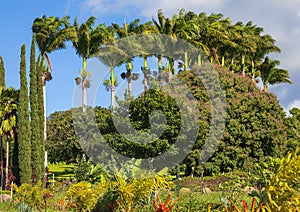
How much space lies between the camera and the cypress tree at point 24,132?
25455 mm

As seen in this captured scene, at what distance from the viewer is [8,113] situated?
87.6ft

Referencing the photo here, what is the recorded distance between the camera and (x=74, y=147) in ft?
113

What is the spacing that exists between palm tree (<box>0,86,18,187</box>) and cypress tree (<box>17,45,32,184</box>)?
23.0 inches

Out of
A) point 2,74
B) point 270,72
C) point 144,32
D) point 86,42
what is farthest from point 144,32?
point 270,72

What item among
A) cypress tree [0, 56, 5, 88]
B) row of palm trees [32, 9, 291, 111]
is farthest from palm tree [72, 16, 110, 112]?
cypress tree [0, 56, 5, 88]

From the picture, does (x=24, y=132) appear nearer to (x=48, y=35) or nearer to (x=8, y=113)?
(x=8, y=113)

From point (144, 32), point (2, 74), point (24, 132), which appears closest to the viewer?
point (24, 132)

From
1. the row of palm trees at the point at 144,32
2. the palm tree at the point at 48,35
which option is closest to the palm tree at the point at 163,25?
the row of palm trees at the point at 144,32

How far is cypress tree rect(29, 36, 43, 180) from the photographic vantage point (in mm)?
26203

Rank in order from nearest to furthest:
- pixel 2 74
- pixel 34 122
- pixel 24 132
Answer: pixel 24 132, pixel 34 122, pixel 2 74

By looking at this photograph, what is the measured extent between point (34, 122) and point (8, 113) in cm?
145

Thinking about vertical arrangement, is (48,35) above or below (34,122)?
above

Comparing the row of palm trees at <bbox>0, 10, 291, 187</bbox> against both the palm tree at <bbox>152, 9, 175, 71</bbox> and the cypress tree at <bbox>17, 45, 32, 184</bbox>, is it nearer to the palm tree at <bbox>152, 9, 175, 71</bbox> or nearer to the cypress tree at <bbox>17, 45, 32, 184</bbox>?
the palm tree at <bbox>152, 9, 175, 71</bbox>

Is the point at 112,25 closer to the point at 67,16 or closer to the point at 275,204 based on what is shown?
the point at 67,16
